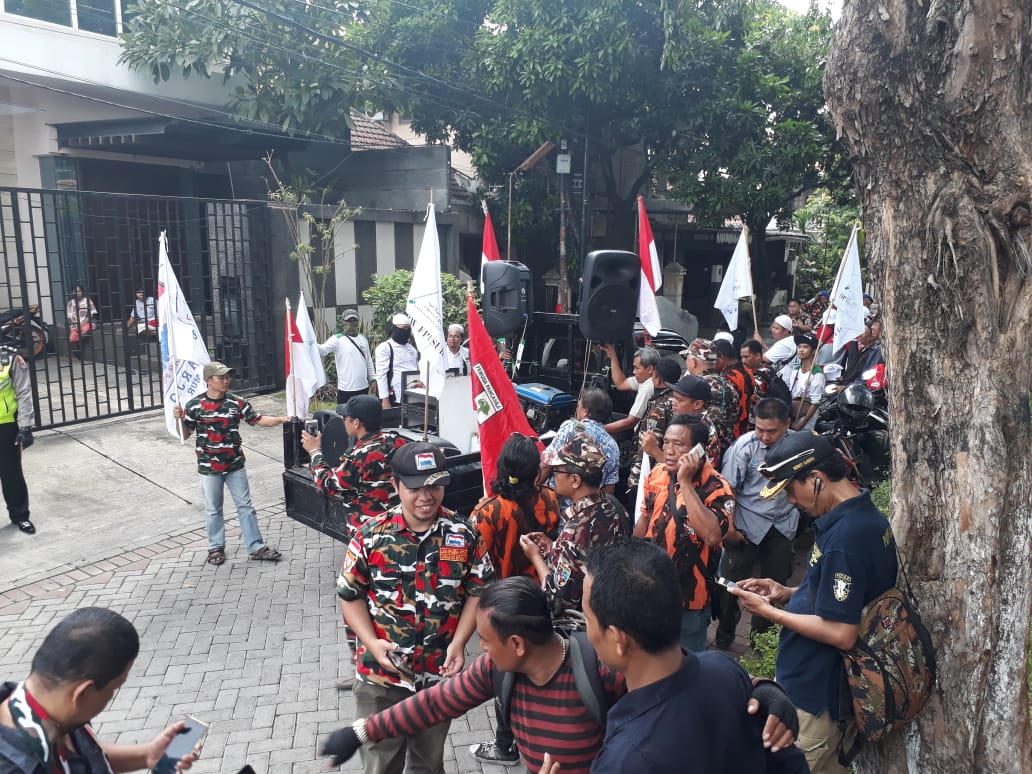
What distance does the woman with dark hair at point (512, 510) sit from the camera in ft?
13.5

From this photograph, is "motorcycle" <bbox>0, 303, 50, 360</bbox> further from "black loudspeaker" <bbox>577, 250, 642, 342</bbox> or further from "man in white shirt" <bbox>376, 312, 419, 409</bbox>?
"black loudspeaker" <bbox>577, 250, 642, 342</bbox>

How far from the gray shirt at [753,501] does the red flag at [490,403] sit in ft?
4.47

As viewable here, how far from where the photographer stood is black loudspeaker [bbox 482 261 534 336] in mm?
7914

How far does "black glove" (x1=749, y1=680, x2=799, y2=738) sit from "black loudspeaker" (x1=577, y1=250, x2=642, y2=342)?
18.1ft

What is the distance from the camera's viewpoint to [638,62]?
14.5 m

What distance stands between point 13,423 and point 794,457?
6.58m

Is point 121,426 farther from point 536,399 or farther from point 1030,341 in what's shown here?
point 1030,341

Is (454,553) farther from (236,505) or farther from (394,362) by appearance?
(394,362)

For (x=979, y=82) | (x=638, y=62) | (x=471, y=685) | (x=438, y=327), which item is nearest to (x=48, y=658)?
(x=471, y=685)

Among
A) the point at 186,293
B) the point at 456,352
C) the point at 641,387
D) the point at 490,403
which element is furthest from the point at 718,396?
the point at 186,293

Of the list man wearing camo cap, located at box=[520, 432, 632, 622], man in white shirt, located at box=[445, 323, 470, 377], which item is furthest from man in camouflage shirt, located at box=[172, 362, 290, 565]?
man wearing camo cap, located at box=[520, 432, 632, 622]

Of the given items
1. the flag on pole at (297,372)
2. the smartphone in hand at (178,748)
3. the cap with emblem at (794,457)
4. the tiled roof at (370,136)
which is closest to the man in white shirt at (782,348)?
the flag on pole at (297,372)

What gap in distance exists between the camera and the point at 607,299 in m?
7.61

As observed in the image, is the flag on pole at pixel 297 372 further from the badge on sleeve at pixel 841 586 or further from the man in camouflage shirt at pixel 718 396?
the badge on sleeve at pixel 841 586
